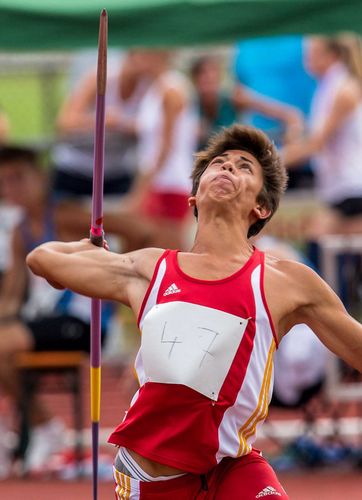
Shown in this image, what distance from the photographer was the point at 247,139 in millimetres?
4871

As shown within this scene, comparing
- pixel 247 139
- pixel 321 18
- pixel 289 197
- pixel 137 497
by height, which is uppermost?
pixel 321 18

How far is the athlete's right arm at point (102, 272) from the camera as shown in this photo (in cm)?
465

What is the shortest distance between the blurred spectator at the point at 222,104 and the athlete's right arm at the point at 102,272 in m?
5.12

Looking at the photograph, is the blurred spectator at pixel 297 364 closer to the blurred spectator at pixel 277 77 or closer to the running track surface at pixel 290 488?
the running track surface at pixel 290 488

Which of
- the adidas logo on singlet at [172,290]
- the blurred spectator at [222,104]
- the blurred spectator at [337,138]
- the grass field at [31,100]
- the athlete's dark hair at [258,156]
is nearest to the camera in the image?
the adidas logo on singlet at [172,290]

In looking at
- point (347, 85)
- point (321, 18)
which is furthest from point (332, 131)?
point (321, 18)

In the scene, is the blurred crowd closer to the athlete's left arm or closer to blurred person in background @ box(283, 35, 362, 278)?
blurred person in background @ box(283, 35, 362, 278)

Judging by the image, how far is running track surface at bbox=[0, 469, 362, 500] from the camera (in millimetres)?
7855

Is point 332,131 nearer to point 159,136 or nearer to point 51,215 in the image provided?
point 159,136

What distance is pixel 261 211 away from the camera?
4789 millimetres

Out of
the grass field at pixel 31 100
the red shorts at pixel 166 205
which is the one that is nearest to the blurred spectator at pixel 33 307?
the grass field at pixel 31 100

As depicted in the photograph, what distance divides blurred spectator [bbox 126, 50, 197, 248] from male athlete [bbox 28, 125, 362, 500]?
440 centimetres

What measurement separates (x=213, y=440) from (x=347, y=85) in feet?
16.8

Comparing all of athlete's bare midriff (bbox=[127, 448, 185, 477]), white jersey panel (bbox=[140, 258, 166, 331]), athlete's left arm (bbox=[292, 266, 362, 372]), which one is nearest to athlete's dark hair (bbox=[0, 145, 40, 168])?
white jersey panel (bbox=[140, 258, 166, 331])
